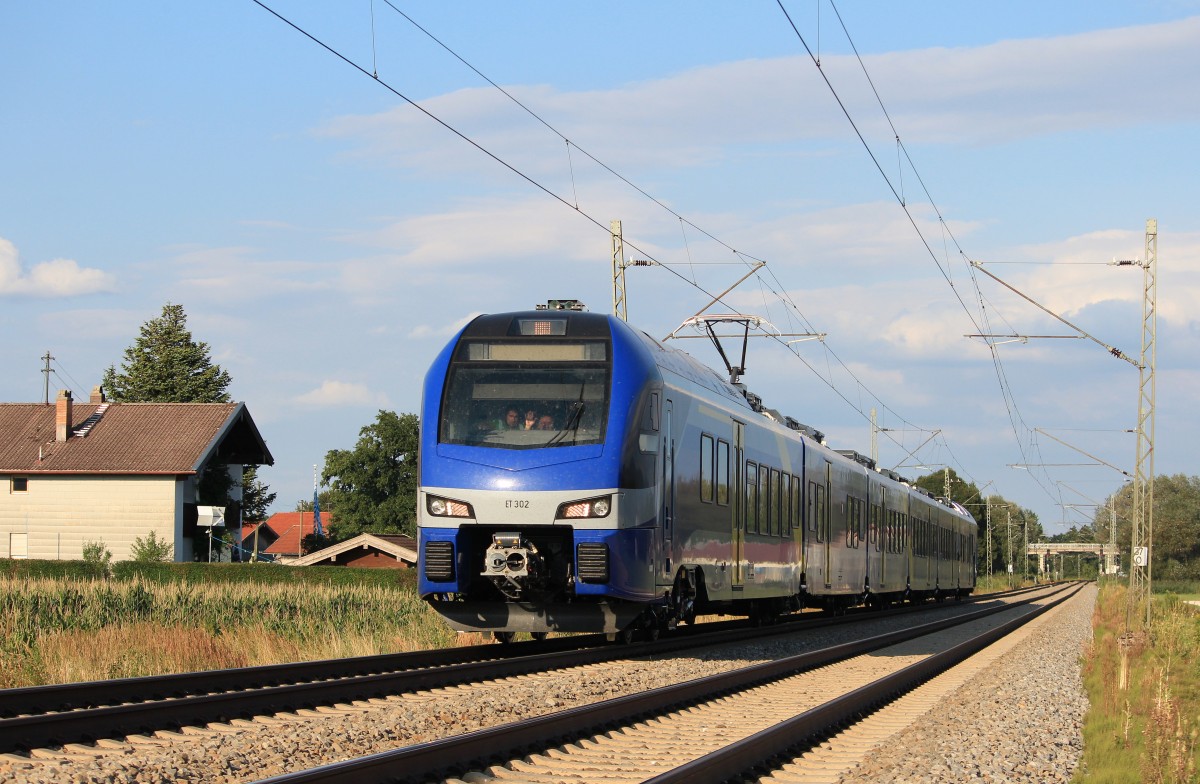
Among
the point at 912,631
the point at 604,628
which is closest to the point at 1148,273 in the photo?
the point at 912,631

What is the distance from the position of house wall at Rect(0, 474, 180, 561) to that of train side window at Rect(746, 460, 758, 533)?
37.5 m

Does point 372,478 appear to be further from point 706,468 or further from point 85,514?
point 706,468

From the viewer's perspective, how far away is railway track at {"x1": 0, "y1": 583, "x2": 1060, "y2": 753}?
9.04 metres

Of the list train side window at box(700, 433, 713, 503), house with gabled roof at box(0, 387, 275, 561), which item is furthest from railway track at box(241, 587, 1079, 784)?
house with gabled roof at box(0, 387, 275, 561)

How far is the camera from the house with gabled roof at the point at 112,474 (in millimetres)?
54656

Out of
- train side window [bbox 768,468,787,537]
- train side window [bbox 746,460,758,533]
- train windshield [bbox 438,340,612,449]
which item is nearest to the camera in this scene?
train windshield [bbox 438,340,612,449]

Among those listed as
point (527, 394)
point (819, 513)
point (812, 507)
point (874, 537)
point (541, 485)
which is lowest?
point (874, 537)

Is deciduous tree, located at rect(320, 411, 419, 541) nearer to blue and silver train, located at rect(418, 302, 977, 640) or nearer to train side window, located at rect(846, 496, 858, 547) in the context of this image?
train side window, located at rect(846, 496, 858, 547)

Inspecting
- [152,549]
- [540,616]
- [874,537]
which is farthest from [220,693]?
[152,549]

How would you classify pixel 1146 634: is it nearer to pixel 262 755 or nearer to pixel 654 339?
→ pixel 654 339

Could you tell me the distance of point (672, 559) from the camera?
16734 millimetres

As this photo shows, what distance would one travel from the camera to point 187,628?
56.7 ft

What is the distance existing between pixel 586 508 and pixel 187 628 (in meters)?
5.48

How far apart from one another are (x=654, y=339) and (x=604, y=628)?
12.8 ft
